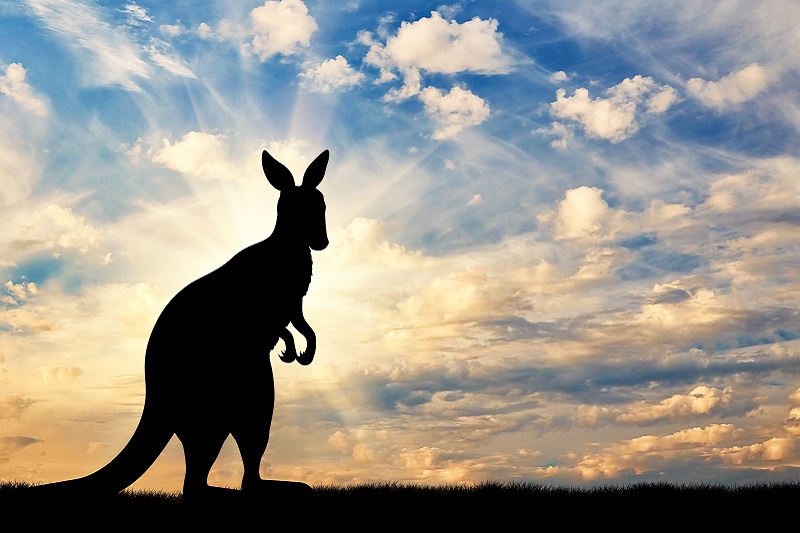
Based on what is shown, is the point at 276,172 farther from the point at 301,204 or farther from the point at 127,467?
the point at 127,467

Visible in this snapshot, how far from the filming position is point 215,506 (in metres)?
7.16

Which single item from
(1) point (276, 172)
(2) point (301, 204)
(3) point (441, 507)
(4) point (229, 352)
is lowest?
(3) point (441, 507)

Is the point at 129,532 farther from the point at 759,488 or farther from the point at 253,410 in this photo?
the point at 759,488

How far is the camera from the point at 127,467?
7.41m

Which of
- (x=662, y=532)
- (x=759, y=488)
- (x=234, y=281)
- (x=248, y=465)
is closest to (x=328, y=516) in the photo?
(x=248, y=465)

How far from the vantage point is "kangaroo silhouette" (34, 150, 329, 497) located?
7.05 metres

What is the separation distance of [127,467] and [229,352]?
1.40 m

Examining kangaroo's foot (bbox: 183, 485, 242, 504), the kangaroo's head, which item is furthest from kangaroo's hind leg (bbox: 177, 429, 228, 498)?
the kangaroo's head

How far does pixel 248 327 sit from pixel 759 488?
5.68 m

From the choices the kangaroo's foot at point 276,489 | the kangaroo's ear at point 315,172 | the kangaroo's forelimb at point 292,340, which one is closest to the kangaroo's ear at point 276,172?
the kangaroo's ear at point 315,172

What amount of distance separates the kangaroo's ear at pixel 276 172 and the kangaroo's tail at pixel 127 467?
2.17 m

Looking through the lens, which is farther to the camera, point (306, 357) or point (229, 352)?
point (306, 357)

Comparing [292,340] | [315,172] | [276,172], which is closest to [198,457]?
[292,340]

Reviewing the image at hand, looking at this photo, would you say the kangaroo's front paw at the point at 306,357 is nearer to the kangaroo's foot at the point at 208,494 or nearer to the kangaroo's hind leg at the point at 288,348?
the kangaroo's hind leg at the point at 288,348
